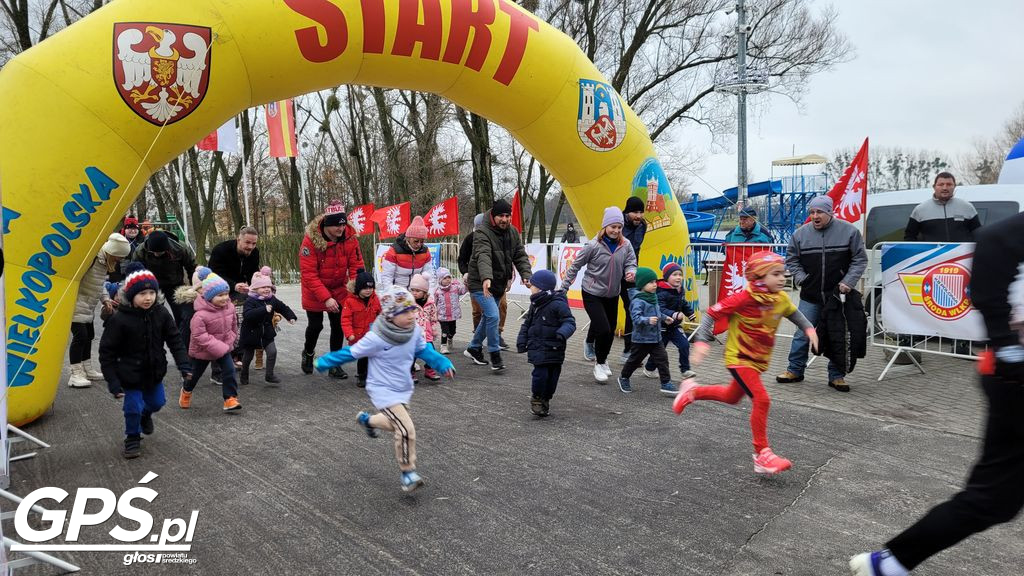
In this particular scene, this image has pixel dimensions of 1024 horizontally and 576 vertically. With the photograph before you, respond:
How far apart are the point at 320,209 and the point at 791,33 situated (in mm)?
36008

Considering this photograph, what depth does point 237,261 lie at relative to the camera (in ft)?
25.9

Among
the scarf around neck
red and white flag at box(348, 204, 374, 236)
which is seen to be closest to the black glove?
the scarf around neck

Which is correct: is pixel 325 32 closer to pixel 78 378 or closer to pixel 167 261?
pixel 167 261

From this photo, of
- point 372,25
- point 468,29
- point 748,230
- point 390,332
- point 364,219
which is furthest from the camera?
point 364,219

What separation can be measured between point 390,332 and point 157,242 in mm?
4371

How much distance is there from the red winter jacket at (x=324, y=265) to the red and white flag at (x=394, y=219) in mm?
8686

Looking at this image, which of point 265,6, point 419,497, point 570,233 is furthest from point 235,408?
point 570,233

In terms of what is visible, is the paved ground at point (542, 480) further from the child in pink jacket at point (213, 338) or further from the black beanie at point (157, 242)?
the black beanie at point (157, 242)

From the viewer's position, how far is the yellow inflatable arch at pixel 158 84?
577cm

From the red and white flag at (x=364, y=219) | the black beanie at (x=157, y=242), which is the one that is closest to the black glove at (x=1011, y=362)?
the black beanie at (x=157, y=242)

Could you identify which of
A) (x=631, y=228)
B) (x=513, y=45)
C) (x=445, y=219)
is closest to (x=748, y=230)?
(x=631, y=228)

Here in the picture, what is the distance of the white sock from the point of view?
9.19 feet

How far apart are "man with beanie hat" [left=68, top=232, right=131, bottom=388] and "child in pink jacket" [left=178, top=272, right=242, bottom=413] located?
5.12ft

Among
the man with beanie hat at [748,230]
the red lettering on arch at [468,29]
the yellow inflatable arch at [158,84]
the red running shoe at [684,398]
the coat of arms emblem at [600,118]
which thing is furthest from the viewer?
the man with beanie hat at [748,230]
